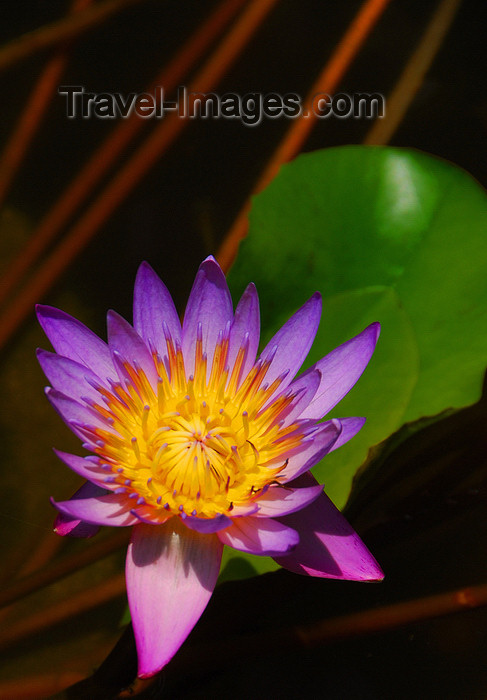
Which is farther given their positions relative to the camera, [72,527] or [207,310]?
[207,310]

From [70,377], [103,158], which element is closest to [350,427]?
[70,377]

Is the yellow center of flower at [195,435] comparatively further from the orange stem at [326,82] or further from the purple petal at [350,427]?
the orange stem at [326,82]

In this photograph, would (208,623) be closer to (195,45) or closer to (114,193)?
(114,193)

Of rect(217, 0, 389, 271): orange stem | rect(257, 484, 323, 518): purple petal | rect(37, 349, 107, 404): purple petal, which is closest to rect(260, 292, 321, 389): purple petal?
rect(257, 484, 323, 518): purple petal

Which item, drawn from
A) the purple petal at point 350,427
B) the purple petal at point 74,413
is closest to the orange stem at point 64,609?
the purple petal at point 74,413

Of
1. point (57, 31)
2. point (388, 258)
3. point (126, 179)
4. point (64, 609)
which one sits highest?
point (57, 31)

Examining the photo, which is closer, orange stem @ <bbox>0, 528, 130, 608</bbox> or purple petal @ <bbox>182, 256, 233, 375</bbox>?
purple petal @ <bbox>182, 256, 233, 375</bbox>

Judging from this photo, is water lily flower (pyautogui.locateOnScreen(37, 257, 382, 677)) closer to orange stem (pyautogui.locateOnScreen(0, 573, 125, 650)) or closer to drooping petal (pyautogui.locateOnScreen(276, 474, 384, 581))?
drooping petal (pyautogui.locateOnScreen(276, 474, 384, 581))

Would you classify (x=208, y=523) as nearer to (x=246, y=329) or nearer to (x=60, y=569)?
(x=246, y=329)
